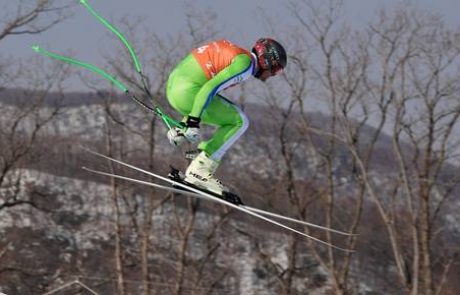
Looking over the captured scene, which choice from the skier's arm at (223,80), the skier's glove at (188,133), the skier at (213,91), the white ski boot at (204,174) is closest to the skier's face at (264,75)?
the skier at (213,91)

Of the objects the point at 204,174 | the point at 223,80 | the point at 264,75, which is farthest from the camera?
the point at 204,174

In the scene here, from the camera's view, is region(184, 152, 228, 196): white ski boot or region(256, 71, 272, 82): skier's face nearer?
region(256, 71, 272, 82): skier's face

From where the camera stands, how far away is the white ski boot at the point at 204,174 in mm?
6617

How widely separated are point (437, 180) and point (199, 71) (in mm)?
20187

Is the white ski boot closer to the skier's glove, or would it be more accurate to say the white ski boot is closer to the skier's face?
the skier's glove

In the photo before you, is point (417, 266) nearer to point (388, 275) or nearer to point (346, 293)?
point (346, 293)

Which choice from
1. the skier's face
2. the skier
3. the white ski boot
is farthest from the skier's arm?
the white ski boot

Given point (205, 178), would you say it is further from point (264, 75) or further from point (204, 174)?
point (264, 75)

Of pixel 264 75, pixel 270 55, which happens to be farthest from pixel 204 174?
pixel 270 55

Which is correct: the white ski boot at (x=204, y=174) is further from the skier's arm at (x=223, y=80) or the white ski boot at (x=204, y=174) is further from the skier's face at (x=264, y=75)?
the skier's face at (x=264, y=75)

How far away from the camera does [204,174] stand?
21.8ft

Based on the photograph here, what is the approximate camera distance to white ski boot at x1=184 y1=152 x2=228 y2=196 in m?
6.62

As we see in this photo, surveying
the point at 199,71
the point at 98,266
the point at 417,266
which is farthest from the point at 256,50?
the point at 98,266

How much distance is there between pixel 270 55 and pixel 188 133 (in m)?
0.94
